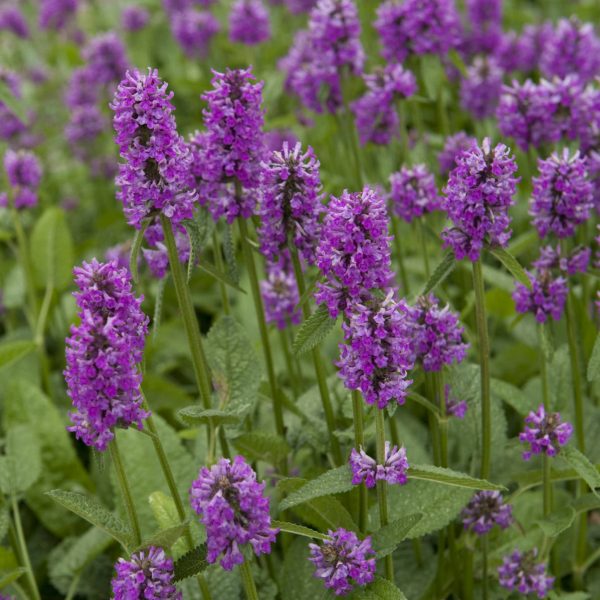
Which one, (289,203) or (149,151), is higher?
(149,151)

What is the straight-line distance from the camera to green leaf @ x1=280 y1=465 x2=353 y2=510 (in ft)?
8.47

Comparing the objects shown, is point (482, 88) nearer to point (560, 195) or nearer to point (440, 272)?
point (560, 195)

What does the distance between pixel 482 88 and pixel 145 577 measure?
388 cm

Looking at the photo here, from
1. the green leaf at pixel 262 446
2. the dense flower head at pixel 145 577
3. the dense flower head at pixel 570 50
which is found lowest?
the green leaf at pixel 262 446

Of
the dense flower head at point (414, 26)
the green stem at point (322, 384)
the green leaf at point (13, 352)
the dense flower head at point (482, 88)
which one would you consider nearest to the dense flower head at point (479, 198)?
the green stem at point (322, 384)

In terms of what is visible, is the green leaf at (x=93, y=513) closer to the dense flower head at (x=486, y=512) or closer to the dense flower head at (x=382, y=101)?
the dense flower head at (x=486, y=512)

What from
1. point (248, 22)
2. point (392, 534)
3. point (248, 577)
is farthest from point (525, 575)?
point (248, 22)

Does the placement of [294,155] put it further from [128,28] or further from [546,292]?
[128,28]

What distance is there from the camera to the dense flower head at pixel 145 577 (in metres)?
2.52

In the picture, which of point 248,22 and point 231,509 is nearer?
point 231,509

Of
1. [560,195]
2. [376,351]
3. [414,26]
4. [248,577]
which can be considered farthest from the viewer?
[414,26]

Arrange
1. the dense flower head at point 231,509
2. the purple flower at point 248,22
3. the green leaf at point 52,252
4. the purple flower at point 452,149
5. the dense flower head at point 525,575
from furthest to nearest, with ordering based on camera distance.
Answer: the purple flower at point 248,22, the green leaf at point 52,252, the purple flower at point 452,149, the dense flower head at point 525,575, the dense flower head at point 231,509

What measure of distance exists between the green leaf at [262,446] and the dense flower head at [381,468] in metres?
0.62

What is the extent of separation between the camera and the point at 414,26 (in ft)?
14.9
